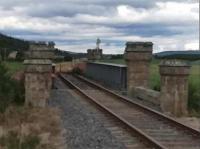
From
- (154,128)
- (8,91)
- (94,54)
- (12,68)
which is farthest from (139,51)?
(94,54)

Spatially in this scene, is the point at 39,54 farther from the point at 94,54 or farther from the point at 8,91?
the point at 94,54

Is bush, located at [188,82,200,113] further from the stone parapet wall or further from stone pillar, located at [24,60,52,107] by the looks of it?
the stone parapet wall

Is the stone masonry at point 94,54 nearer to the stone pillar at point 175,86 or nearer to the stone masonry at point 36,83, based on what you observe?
the stone masonry at point 36,83

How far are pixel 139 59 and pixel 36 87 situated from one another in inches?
292

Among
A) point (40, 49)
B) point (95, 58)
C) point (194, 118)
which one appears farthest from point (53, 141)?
point (95, 58)

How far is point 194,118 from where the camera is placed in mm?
19781

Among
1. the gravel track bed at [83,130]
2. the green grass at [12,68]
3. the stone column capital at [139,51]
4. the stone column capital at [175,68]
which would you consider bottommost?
the gravel track bed at [83,130]

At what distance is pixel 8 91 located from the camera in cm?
2052

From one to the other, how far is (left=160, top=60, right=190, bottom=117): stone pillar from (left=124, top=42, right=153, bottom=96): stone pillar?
683 centimetres

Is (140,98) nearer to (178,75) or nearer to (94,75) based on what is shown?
(178,75)

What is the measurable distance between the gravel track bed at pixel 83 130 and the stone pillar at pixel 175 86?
2.60 metres

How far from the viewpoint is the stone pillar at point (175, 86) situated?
20.7 metres

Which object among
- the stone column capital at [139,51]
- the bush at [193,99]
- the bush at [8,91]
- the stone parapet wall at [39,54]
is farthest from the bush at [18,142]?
the stone parapet wall at [39,54]

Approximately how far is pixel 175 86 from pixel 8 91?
5.38m
